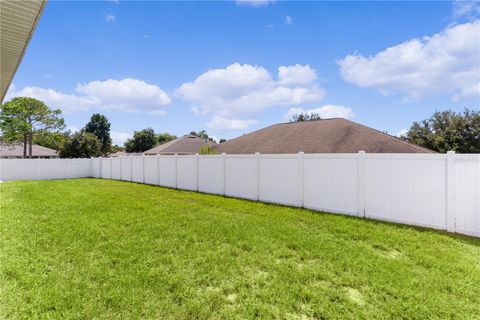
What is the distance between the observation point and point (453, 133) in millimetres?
29391

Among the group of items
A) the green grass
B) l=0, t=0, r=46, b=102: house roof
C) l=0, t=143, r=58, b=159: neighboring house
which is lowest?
the green grass

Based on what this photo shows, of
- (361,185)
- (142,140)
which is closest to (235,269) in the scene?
(361,185)

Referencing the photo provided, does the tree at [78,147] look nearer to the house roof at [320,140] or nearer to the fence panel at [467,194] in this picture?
the house roof at [320,140]

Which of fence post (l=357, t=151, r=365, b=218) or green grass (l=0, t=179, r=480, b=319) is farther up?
fence post (l=357, t=151, r=365, b=218)

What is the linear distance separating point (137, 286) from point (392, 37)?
14.3 m

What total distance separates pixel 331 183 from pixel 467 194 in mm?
2835

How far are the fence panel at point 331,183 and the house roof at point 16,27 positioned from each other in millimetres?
6646

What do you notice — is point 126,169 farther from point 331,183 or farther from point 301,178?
point 331,183

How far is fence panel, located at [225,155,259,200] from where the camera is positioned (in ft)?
31.4

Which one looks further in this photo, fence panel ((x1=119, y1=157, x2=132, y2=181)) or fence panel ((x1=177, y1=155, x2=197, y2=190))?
fence panel ((x1=119, y1=157, x2=132, y2=181))

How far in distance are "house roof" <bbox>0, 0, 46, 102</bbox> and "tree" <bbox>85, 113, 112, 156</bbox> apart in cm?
5699

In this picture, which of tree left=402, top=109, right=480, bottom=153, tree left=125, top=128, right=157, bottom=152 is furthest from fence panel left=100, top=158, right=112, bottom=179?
tree left=125, top=128, right=157, bottom=152

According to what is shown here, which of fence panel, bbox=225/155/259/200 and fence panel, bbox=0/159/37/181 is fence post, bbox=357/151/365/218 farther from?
fence panel, bbox=0/159/37/181

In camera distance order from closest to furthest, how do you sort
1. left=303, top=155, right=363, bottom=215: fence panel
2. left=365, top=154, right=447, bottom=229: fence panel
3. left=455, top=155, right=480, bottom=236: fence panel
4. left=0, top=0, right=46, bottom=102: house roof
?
1. left=0, top=0, right=46, bottom=102: house roof
2. left=455, top=155, right=480, bottom=236: fence panel
3. left=365, top=154, right=447, bottom=229: fence panel
4. left=303, top=155, right=363, bottom=215: fence panel
